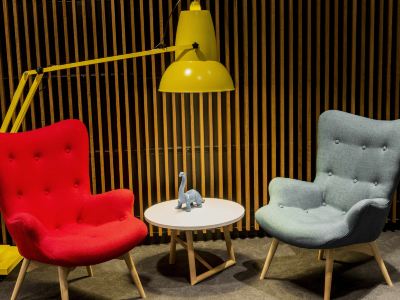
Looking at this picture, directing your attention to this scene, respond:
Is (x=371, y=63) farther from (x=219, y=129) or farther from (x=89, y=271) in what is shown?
(x=89, y=271)

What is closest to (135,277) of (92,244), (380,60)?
(92,244)

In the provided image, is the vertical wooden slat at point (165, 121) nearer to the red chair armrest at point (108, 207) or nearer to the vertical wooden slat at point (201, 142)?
the vertical wooden slat at point (201, 142)

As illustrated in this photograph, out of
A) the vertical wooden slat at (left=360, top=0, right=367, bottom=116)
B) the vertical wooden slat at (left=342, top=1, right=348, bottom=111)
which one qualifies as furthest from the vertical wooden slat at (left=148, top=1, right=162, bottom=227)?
the vertical wooden slat at (left=360, top=0, right=367, bottom=116)

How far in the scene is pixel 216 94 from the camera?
16.1 ft

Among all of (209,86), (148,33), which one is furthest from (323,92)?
(209,86)

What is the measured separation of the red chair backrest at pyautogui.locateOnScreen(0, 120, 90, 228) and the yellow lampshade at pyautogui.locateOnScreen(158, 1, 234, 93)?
43.2 inches

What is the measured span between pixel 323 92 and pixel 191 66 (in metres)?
2.00

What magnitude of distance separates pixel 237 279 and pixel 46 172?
158 centimetres

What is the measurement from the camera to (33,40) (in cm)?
470

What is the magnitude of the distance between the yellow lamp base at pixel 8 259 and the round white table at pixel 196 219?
42.9 inches

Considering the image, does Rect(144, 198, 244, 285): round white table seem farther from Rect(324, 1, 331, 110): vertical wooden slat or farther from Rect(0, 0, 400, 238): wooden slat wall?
Rect(324, 1, 331, 110): vertical wooden slat

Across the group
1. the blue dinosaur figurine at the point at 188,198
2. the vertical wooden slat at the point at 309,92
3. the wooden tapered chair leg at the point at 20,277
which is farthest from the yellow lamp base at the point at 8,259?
the vertical wooden slat at the point at 309,92

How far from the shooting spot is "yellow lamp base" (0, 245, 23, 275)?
4207 mm

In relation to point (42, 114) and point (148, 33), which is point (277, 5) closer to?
point (148, 33)
